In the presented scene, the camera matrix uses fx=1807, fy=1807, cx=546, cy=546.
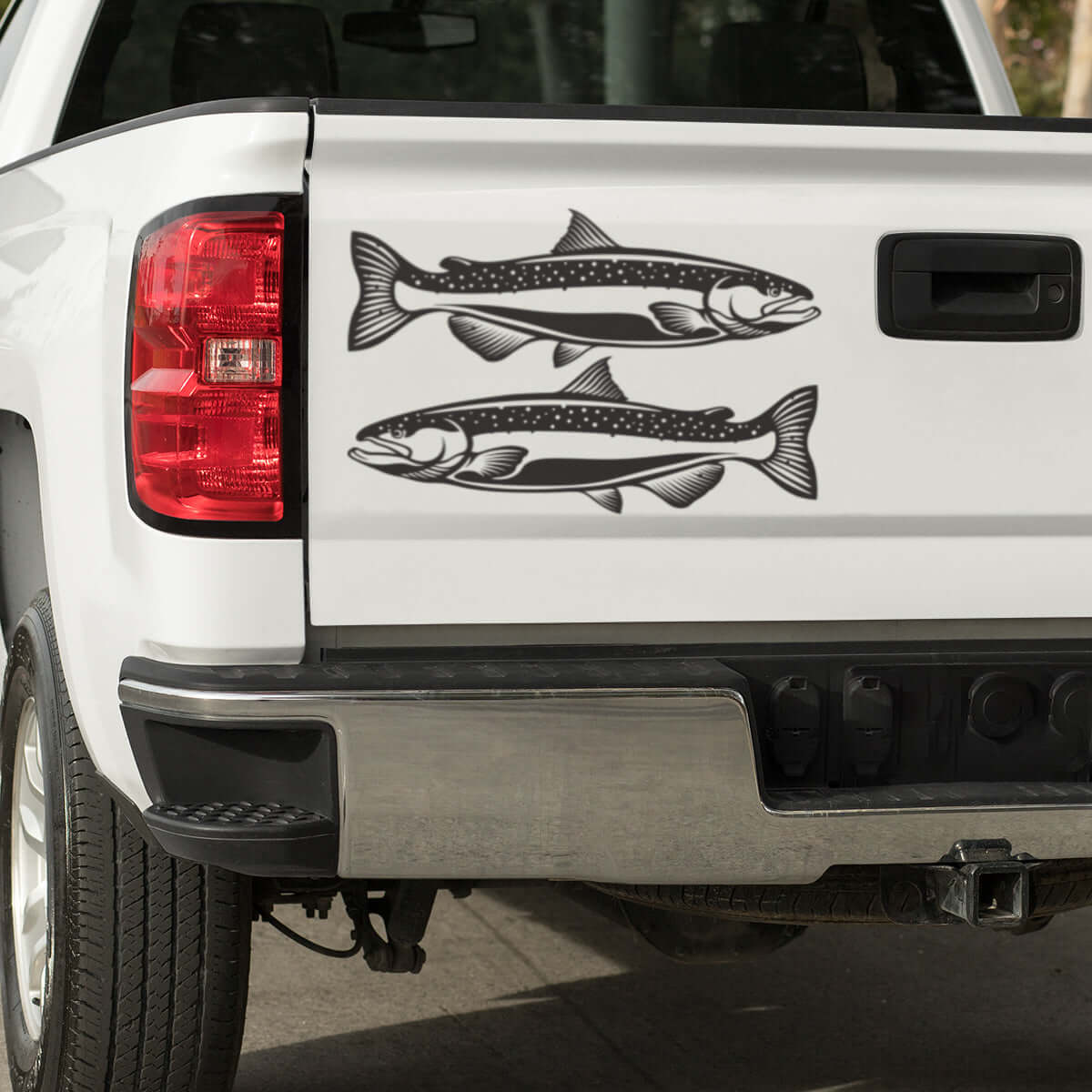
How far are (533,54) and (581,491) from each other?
10.2ft

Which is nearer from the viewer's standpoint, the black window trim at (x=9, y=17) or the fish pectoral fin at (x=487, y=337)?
the fish pectoral fin at (x=487, y=337)

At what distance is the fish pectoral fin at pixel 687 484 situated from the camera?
2.50m

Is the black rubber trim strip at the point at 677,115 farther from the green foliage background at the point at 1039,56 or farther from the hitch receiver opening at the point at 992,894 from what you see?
the green foliage background at the point at 1039,56

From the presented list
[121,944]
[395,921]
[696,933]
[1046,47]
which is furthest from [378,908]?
[1046,47]

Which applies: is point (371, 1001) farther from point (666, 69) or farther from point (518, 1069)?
point (666, 69)

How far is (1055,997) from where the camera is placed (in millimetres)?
4059

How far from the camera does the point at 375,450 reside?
96.1 inches

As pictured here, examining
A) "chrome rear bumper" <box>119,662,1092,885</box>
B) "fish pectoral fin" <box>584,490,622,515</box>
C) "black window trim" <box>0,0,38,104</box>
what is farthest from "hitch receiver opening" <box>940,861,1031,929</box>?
"black window trim" <box>0,0,38,104</box>

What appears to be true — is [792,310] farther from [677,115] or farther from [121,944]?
[121,944]

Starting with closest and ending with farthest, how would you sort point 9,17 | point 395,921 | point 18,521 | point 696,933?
point 395,921 → point 18,521 → point 696,933 → point 9,17

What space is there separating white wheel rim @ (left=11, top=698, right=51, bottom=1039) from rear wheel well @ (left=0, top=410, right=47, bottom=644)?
212 millimetres

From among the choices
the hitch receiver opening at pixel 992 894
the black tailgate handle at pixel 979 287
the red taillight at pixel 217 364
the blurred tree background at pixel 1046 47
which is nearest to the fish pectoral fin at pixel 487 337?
the red taillight at pixel 217 364

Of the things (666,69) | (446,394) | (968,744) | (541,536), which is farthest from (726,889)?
(666,69)

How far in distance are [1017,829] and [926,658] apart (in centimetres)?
27
